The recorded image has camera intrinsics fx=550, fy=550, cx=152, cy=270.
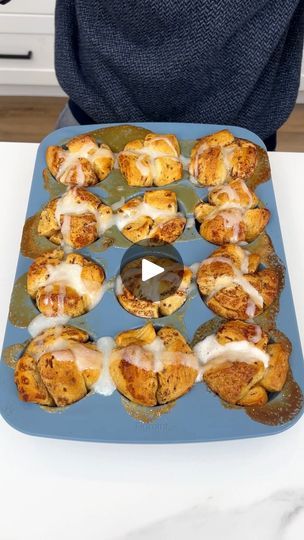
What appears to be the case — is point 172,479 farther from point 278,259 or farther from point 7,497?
point 278,259

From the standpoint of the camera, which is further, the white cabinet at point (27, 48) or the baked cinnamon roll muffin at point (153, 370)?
the white cabinet at point (27, 48)

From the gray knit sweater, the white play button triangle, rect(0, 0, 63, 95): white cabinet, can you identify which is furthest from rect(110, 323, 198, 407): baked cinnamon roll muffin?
rect(0, 0, 63, 95): white cabinet

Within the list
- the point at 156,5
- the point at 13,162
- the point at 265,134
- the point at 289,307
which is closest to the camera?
the point at 289,307

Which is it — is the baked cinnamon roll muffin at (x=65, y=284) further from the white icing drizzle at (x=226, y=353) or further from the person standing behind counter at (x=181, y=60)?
the person standing behind counter at (x=181, y=60)

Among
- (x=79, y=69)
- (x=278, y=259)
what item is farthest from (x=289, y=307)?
(x=79, y=69)

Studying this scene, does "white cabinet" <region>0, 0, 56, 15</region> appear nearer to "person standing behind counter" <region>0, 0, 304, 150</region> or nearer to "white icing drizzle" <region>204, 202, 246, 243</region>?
"person standing behind counter" <region>0, 0, 304, 150</region>

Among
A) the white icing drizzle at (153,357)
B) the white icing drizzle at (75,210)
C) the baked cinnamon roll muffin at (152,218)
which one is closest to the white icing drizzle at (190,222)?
the baked cinnamon roll muffin at (152,218)
